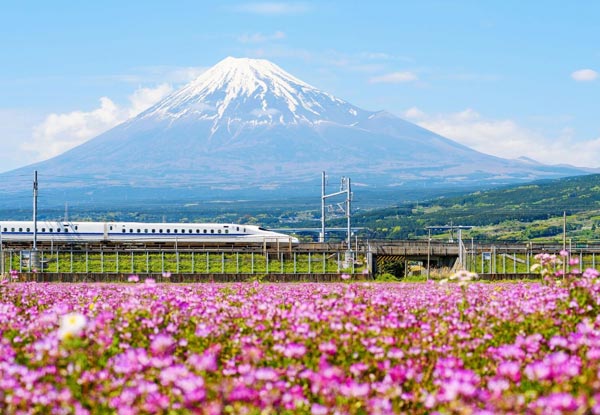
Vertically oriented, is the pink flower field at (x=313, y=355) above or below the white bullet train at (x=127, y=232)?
above

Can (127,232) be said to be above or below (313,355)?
below

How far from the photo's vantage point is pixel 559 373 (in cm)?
734

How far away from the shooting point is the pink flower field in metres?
7.18

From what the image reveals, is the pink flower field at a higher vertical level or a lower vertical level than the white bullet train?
higher

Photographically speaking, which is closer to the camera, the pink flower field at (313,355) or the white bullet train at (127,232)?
the pink flower field at (313,355)

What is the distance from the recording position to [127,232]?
91.4 metres

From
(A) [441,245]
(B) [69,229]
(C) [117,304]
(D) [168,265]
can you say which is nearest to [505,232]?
(B) [69,229]

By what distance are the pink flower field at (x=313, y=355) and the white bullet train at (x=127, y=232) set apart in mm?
75506

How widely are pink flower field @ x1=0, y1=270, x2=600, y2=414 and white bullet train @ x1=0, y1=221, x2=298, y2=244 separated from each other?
7551cm

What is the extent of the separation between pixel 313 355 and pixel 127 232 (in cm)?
8378

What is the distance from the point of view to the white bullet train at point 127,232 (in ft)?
292

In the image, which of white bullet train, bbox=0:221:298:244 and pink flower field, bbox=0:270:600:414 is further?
white bullet train, bbox=0:221:298:244

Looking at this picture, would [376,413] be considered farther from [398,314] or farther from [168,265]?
[168,265]

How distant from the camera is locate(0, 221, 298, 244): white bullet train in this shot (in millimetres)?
89125
